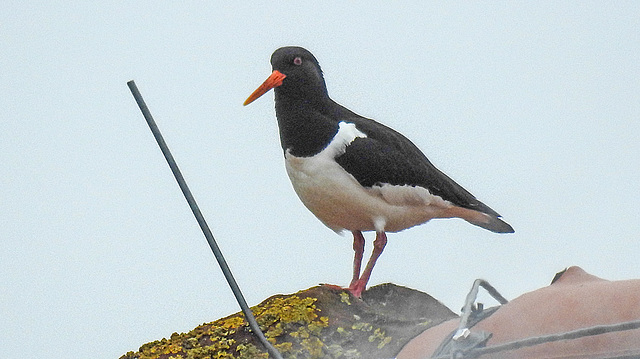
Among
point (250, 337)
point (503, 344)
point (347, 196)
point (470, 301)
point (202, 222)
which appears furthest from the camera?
point (347, 196)

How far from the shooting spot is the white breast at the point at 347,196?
242 centimetres

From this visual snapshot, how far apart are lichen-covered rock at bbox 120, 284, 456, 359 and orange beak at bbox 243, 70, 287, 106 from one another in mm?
583

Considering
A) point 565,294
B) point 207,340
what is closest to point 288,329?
point 207,340

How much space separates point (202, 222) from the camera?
5.63 ft

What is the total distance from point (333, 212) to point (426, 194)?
276 mm

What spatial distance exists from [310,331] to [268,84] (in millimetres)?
799

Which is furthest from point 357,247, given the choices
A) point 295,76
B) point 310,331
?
point 310,331

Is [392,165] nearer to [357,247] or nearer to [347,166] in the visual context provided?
[347,166]

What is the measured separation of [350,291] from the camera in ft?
7.34

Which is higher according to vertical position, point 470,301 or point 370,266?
point 370,266

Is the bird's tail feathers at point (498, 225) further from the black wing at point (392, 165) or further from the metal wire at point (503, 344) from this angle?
the metal wire at point (503, 344)

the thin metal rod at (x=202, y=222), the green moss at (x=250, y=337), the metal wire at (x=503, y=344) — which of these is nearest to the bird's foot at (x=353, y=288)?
the green moss at (x=250, y=337)

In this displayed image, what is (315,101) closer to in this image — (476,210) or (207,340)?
(476,210)

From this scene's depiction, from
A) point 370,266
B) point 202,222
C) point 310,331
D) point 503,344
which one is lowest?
point 503,344
